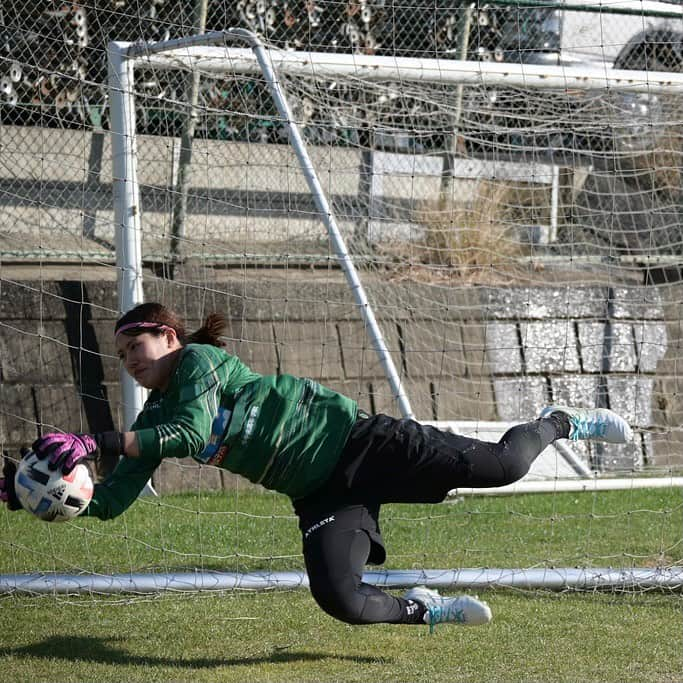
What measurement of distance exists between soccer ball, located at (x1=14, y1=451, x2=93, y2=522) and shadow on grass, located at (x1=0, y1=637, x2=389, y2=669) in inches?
31.7

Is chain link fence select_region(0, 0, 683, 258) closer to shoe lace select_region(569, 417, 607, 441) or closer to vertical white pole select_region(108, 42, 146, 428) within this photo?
vertical white pole select_region(108, 42, 146, 428)

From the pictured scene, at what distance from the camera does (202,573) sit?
5.88 metres

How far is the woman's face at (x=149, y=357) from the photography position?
4387 millimetres

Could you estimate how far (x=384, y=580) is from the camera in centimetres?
578

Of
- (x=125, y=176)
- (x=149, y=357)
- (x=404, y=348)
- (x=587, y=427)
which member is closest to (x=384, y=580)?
(x=587, y=427)

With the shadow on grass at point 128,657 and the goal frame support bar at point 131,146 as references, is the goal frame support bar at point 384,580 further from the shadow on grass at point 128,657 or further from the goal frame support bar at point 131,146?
the goal frame support bar at point 131,146

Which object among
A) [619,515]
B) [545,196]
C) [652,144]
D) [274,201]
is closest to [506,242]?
[545,196]

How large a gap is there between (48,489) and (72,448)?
0.59 ft

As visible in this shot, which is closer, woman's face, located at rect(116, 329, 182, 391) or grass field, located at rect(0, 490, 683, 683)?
woman's face, located at rect(116, 329, 182, 391)

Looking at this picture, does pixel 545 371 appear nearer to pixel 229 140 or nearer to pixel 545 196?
pixel 545 196

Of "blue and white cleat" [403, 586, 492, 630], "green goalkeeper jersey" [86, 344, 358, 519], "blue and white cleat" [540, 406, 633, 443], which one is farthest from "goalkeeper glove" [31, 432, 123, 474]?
"blue and white cleat" [540, 406, 633, 443]

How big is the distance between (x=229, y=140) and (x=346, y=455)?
18.0ft

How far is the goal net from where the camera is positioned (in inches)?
287

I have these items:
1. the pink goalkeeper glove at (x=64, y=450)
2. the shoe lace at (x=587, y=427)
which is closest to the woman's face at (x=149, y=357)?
the pink goalkeeper glove at (x=64, y=450)
